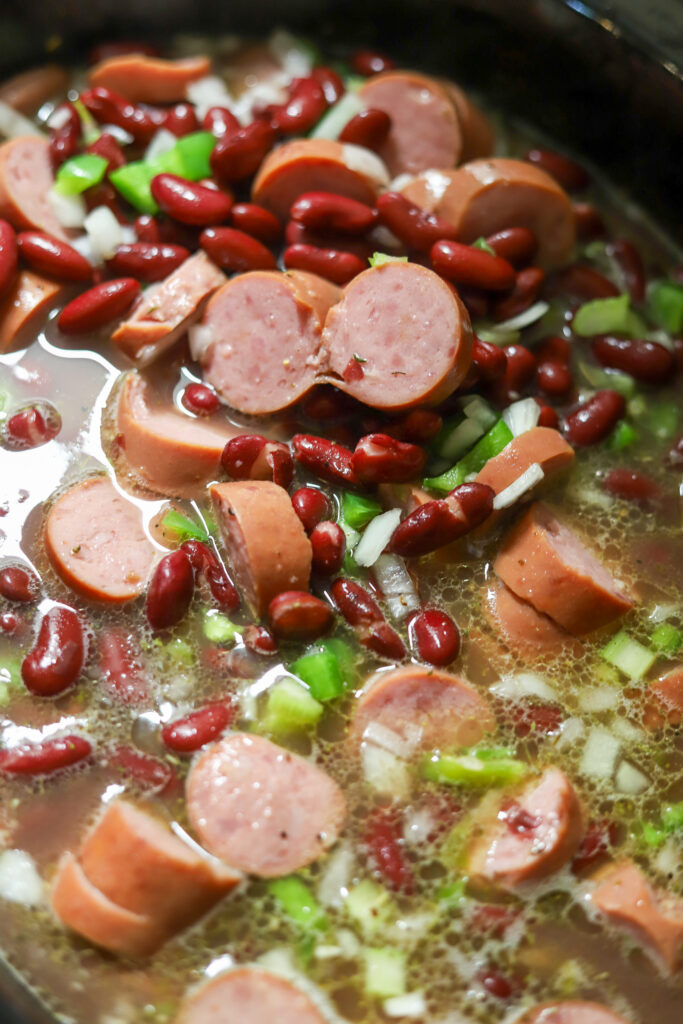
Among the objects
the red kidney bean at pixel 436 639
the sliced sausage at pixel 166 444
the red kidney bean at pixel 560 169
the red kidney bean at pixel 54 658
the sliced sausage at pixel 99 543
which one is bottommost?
the red kidney bean at pixel 54 658

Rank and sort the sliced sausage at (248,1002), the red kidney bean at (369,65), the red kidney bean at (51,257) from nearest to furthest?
1. the sliced sausage at (248,1002)
2. the red kidney bean at (51,257)
3. the red kidney bean at (369,65)

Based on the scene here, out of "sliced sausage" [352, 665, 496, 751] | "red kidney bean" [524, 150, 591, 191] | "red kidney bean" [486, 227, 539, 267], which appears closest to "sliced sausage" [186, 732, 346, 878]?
"sliced sausage" [352, 665, 496, 751]

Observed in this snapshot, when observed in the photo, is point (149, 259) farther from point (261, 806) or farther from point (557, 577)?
point (261, 806)

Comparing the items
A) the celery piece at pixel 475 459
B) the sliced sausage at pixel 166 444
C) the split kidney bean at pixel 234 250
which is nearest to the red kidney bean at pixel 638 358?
the celery piece at pixel 475 459

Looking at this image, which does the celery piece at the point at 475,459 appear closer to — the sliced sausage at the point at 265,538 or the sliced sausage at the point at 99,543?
the sliced sausage at the point at 265,538

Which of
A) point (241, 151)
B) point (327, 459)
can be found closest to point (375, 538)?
point (327, 459)

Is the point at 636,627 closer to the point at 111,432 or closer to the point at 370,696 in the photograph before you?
the point at 370,696

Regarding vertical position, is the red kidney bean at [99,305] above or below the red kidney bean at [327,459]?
below
